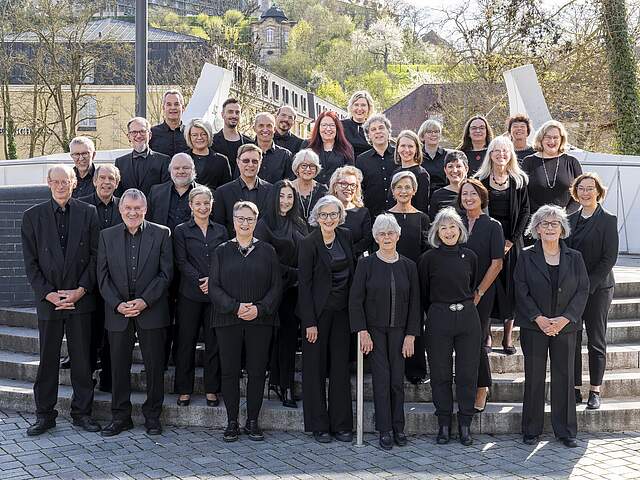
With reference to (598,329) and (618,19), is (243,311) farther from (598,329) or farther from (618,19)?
(618,19)

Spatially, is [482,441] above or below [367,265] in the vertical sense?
below

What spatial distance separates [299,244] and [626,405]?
3141 millimetres

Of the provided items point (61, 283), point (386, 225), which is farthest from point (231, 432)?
point (386, 225)

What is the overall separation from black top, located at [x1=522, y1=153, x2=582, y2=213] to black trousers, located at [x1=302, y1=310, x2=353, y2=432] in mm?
2291

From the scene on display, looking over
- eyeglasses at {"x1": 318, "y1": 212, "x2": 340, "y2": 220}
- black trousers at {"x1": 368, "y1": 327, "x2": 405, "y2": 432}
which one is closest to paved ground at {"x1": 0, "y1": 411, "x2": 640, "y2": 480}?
black trousers at {"x1": 368, "y1": 327, "x2": 405, "y2": 432}

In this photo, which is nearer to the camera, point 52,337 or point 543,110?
point 52,337

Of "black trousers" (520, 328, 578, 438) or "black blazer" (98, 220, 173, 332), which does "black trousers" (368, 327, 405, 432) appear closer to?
"black trousers" (520, 328, 578, 438)

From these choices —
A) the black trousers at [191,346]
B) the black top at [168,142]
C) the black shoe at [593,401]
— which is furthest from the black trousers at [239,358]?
the black shoe at [593,401]

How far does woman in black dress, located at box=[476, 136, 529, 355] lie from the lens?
7.32m

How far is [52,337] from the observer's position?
7.16 meters

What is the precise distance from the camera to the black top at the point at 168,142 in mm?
8766

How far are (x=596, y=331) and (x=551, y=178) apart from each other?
151 centimetres

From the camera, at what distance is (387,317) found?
6.77 m

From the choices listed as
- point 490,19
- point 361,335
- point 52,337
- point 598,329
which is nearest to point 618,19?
point 490,19
